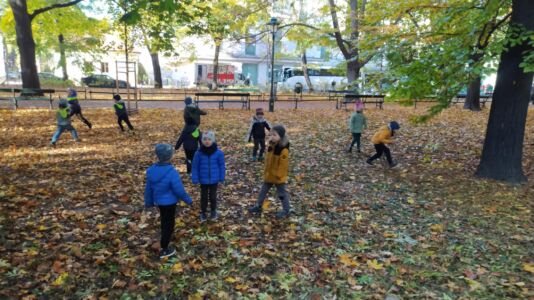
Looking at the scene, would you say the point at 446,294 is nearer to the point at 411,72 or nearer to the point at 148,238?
the point at 148,238

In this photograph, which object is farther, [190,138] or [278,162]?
[190,138]

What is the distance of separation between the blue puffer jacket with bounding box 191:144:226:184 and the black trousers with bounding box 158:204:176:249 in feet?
2.56

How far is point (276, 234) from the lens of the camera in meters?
5.32

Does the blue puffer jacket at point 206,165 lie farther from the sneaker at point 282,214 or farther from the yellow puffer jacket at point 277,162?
the sneaker at point 282,214

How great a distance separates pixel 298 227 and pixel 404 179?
3522mm

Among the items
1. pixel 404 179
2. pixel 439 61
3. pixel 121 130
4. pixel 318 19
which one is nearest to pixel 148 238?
pixel 404 179

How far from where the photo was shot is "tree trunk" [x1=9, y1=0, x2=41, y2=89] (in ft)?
58.1

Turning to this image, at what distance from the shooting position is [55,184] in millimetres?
7082

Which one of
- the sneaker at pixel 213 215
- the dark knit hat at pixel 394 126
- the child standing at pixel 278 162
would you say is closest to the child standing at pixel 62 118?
the sneaker at pixel 213 215

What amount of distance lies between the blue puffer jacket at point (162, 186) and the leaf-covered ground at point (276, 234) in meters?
0.75

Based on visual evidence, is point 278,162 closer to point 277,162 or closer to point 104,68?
point 277,162

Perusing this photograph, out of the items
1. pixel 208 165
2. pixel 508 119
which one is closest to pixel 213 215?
pixel 208 165

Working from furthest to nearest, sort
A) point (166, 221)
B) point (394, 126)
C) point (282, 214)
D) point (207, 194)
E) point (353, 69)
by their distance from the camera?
point (353, 69)
point (394, 126)
point (282, 214)
point (207, 194)
point (166, 221)

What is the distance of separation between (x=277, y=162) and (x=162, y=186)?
6.00ft
